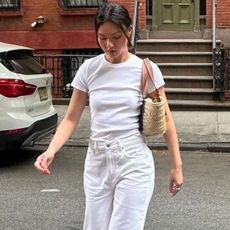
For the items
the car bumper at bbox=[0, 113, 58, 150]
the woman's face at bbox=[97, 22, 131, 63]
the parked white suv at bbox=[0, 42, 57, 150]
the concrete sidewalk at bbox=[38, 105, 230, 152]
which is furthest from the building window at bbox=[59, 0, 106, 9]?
the woman's face at bbox=[97, 22, 131, 63]

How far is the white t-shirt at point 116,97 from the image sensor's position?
121 inches

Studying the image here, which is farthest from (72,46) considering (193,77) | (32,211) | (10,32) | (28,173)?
(32,211)

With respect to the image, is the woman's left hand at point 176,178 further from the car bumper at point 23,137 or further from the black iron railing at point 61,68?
the black iron railing at point 61,68

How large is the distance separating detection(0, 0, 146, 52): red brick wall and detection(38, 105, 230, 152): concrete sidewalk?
255 cm

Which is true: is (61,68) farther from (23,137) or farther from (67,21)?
(23,137)

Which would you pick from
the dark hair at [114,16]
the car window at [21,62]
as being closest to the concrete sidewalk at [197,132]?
the car window at [21,62]

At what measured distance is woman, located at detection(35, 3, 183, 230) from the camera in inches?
118

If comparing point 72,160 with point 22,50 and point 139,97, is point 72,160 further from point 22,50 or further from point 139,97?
point 139,97

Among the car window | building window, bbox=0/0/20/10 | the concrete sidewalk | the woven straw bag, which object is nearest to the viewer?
the woven straw bag

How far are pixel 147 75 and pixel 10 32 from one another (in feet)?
38.4

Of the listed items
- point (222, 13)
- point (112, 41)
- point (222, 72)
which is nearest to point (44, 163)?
point (112, 41)

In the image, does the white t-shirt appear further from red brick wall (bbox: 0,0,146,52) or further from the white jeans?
red brick wall (bbox: 0,0,146,52)

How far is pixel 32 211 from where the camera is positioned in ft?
18.4

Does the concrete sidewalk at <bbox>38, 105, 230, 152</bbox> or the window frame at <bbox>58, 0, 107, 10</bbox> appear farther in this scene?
the window frame at <bbox>58, 0, 107, 10</bbox>
